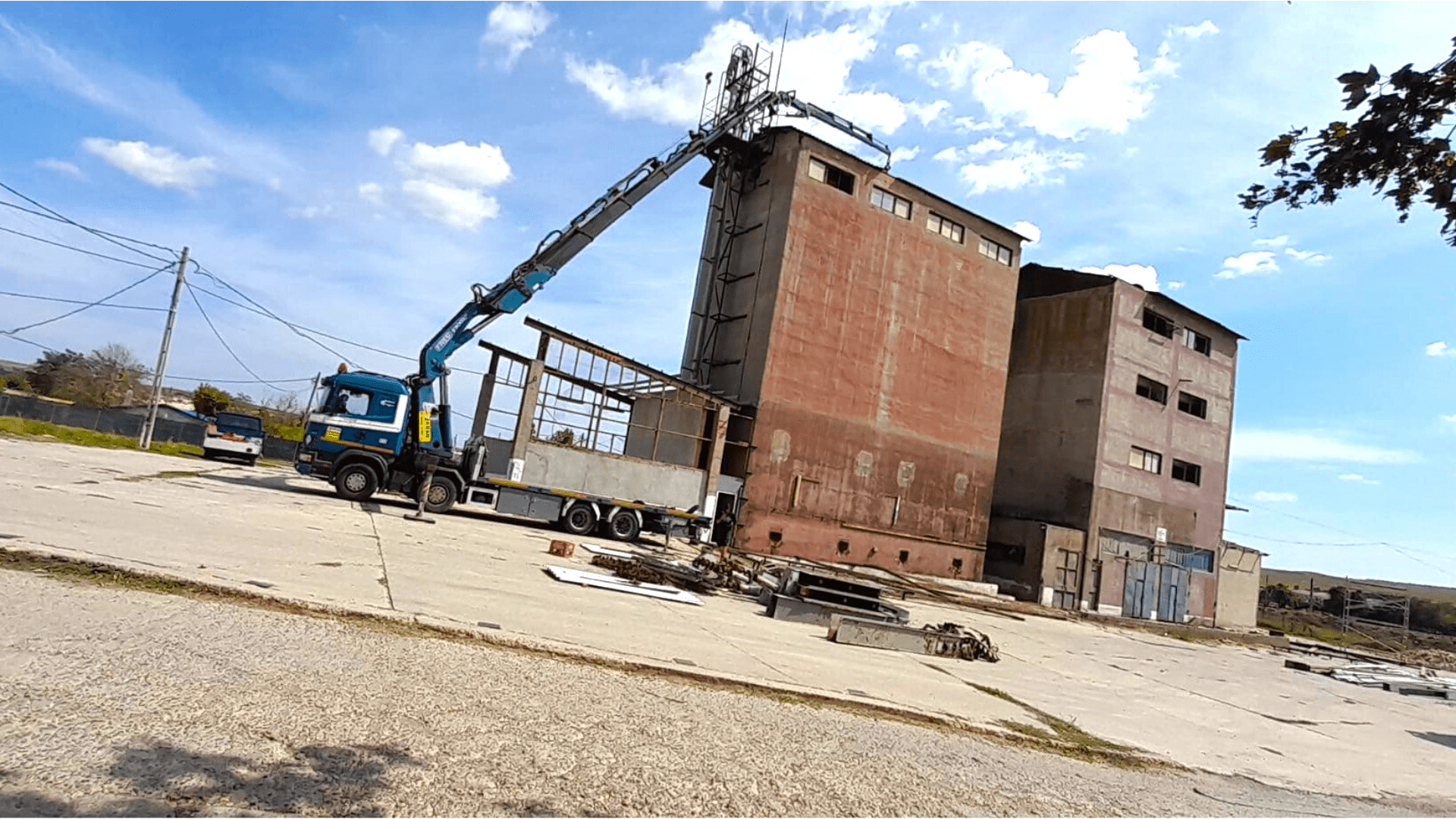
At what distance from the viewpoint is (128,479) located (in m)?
15.4

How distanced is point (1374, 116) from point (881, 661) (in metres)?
7.38

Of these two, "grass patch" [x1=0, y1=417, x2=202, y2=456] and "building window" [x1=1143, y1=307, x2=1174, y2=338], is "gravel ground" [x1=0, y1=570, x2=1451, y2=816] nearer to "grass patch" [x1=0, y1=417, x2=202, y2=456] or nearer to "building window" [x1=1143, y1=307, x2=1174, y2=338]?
"grass patch" [x1=0, y1=417, x2=202, y2=456]

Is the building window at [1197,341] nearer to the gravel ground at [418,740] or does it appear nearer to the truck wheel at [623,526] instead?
the truck wheel at [623,526]

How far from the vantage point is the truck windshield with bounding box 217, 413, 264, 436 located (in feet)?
105

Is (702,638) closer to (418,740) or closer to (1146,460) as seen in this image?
(418,740)

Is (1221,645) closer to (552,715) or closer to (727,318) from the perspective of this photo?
(727,318)

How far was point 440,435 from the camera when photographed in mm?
20250

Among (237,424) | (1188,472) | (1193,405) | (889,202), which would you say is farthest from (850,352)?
(237,424)

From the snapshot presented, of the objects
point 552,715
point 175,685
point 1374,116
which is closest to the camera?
point 1374,116

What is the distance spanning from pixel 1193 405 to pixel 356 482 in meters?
35.9

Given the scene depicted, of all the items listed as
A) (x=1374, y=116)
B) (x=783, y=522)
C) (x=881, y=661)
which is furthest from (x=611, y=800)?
(x=783, y=522)

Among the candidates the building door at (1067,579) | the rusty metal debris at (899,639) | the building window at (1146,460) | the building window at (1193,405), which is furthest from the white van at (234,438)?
the building window at (1193,405)

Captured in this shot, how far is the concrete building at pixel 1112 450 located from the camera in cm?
3266

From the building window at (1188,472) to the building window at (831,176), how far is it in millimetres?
20309
